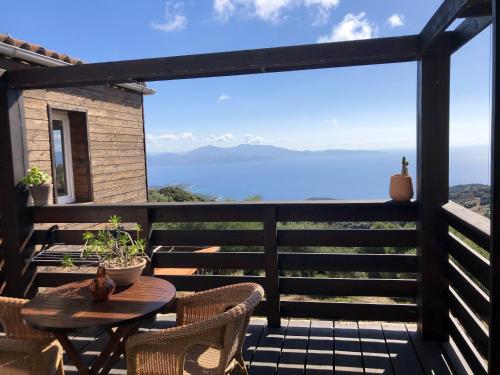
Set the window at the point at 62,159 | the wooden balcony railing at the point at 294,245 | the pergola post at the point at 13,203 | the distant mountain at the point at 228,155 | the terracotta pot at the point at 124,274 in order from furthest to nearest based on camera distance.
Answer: the distant mountain at the point at 228,155 → the window at the point at 62,159 → the pergola post at the point at 13,203 → the wooden balcony railing at the point at 294,245 → the terracotta pot at the point at 124,274

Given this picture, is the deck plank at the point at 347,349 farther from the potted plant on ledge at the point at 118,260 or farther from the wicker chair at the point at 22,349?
the wicker chair at the point at 22,349

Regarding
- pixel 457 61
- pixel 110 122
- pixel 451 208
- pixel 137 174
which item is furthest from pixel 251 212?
pixel 137 174

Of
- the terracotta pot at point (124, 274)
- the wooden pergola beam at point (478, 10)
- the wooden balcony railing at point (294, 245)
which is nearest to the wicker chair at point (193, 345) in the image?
the terracotta pot at point (124, 274)

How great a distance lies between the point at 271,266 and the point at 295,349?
1.99ft

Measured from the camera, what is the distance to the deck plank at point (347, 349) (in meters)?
2.38

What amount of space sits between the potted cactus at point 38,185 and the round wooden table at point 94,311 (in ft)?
4.63

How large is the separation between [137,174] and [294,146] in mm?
10528

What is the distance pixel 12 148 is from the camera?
3111 mm

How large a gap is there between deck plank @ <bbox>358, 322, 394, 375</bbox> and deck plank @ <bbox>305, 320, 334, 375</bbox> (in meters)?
0.21

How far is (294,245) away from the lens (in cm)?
300

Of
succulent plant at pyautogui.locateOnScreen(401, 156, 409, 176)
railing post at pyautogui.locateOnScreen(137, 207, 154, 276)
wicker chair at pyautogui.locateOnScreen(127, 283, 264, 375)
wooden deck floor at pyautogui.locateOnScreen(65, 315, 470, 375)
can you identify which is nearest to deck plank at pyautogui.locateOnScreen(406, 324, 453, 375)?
wooden deck floor at pyautogui.locateOnScreen(65, 315, 470, 375)

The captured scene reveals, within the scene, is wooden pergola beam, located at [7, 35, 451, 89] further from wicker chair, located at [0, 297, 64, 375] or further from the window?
the window

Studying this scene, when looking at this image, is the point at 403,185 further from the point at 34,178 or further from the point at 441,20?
the point at 34,178

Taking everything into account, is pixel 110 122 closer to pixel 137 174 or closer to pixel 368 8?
pixel 137 174
